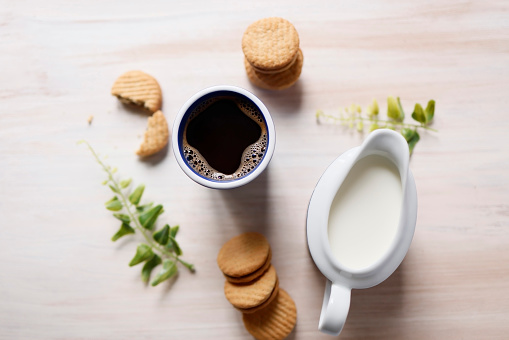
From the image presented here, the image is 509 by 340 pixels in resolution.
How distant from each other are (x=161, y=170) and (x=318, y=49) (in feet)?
1.31

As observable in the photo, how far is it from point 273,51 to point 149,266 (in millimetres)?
484

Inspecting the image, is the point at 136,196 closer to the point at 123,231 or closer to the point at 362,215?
the point at 123,231

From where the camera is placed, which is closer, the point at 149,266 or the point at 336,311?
the point at 336,311

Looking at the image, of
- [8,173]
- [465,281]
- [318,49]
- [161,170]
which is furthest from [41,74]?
[465,281]

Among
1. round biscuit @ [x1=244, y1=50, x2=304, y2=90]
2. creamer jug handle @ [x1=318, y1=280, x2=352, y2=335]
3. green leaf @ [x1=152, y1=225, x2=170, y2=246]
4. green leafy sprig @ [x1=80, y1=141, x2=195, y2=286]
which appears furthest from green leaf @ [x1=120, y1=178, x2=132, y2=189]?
creamer jug handle @ [x1=318, y1=280, x2=352, y2=335]

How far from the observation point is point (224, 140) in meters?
0.79

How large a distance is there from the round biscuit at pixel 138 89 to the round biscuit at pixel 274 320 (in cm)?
45

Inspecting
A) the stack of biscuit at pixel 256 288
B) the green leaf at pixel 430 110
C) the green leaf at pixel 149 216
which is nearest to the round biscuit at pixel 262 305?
the stack of biscuit at pixel 256 288

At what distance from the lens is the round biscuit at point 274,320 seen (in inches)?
35.1

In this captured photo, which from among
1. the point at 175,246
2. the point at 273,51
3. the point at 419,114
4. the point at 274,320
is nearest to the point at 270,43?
the point at 273,51

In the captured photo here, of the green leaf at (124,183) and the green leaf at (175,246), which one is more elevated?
the green leaf at (124,183)

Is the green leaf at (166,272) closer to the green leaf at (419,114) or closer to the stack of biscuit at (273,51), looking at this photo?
the stack of biscuit at (273,51)

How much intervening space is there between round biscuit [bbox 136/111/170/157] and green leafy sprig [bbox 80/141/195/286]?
7 cm

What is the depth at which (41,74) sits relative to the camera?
3.05ft
